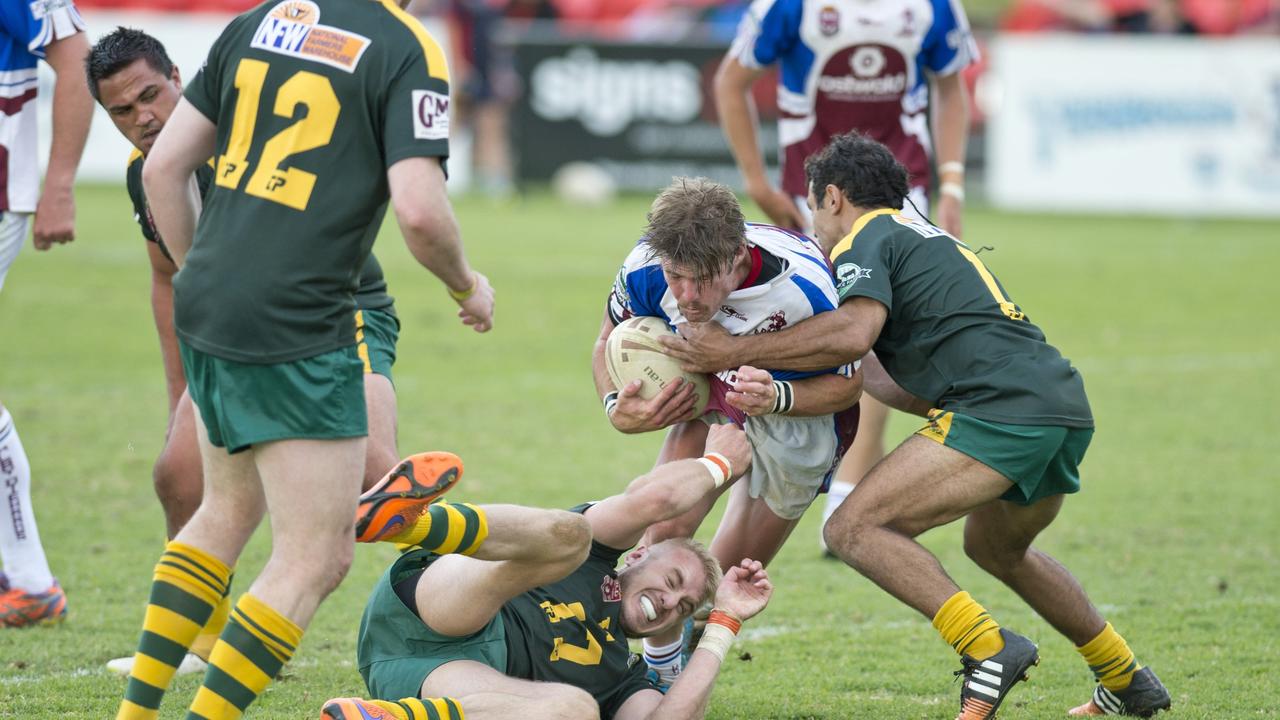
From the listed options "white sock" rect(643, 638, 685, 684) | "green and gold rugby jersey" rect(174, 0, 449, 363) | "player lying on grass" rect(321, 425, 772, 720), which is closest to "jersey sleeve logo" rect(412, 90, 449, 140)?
"green and gold rugby jersey" rect(174, 0, 449, 363)

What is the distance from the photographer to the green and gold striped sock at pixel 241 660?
398cm

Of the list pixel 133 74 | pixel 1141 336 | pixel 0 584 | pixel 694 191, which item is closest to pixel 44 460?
pixel 0 584

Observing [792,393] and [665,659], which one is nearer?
[792,393]

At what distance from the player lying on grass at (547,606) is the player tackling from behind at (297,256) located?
0.86 ft

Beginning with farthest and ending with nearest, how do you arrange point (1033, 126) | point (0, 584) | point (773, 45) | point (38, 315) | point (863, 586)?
point (1033, 126) → point (38, 315) → point (773, 45) → point (863, 586) → point (0, 584)

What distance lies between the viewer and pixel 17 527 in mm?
5871

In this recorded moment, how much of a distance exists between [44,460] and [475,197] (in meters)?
13.3

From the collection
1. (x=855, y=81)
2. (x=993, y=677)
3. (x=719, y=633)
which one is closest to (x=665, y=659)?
(x=719, y=633)

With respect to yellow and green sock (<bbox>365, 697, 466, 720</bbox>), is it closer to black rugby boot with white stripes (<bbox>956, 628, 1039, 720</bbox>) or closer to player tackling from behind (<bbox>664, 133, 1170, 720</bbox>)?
player tackling from behind (<bbox>664, 133, 1170, 720</bbox>)

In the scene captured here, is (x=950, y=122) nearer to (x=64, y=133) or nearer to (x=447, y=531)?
(x=64, y=133)

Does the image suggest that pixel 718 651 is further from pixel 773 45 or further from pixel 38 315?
pixel 38 315

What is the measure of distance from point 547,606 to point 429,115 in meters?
1.64

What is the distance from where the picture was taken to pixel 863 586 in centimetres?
670

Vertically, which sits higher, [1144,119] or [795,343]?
[795,343]
